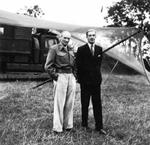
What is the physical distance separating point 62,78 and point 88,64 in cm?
59

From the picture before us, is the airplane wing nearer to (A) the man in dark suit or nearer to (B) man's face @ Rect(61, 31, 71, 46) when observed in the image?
(B) man's face @ Rect(61, 31, 71, 46)

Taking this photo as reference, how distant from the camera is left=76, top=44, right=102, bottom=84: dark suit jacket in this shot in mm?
6109

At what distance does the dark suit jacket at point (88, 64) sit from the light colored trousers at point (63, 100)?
0.93 feet

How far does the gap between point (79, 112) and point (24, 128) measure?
2200 millimetres

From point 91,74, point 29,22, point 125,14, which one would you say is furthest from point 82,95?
point 125,14

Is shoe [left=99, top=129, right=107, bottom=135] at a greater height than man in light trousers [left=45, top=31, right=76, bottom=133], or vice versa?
man in light trousers [left=45, top=31, right=76, bottom=133]

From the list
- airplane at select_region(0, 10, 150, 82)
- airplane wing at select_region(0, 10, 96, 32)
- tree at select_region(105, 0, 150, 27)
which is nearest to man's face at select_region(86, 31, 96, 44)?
airplane wing at select_region(0, 10, 96, 32)

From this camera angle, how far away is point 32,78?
15914 mm

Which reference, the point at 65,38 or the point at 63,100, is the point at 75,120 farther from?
the point at 65,38

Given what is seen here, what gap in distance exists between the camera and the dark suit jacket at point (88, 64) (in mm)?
6109

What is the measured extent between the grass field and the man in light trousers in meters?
0.27

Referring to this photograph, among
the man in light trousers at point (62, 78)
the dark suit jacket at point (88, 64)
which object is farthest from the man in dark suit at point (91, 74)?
the man in light trousers at point (62, 78)

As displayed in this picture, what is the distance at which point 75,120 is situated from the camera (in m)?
7.08

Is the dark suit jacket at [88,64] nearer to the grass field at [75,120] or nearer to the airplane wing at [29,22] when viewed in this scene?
the grass field at [75,120]
